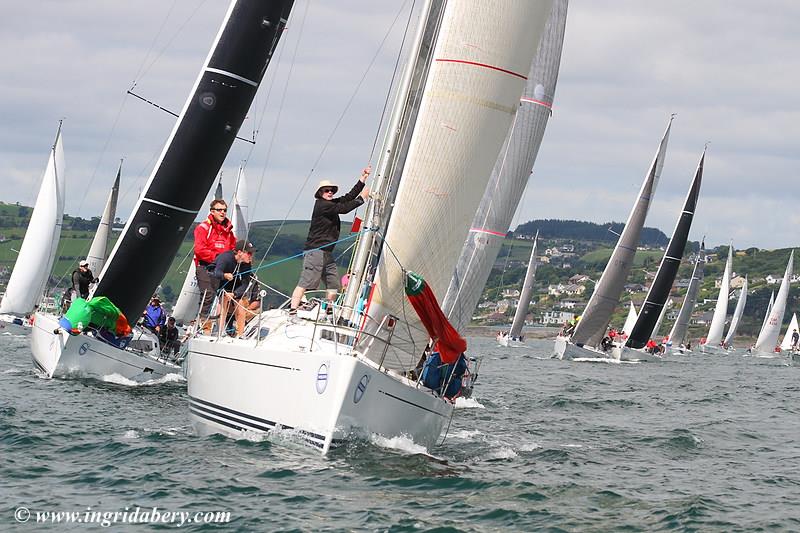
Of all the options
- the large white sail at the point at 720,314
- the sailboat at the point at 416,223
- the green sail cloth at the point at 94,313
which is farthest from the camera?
the large white sail at the point at 720,314

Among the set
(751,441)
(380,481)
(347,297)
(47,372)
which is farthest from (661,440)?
(47,372)

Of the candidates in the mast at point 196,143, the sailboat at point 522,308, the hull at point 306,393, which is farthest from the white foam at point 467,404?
the sailboat at point 522,308

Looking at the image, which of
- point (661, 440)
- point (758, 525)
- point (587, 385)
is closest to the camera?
point (758, 525)

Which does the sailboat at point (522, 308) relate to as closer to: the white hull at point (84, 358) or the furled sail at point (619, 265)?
the furled sail at point (619, 265)

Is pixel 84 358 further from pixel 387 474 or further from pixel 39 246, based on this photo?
pixel 39 246

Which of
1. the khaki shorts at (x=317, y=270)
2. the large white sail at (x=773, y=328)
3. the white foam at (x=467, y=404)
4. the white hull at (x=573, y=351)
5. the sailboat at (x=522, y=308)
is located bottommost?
the white foam at (x=467, y=404)

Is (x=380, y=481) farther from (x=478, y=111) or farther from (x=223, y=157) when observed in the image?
(x=223, y=157)

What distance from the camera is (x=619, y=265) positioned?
42875 mm

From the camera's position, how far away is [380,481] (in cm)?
926

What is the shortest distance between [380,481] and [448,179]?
3.39m

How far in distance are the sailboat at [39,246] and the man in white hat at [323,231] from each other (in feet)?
79.2

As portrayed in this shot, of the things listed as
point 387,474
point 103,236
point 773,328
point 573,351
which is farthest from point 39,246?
point 773,328

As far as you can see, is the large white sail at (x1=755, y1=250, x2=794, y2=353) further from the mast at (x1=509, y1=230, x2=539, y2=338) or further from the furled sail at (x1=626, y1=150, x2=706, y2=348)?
the furled sail at (x1=626, y1=150, x2=706, y2=348)

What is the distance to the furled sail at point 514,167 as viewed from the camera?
20.0 m
